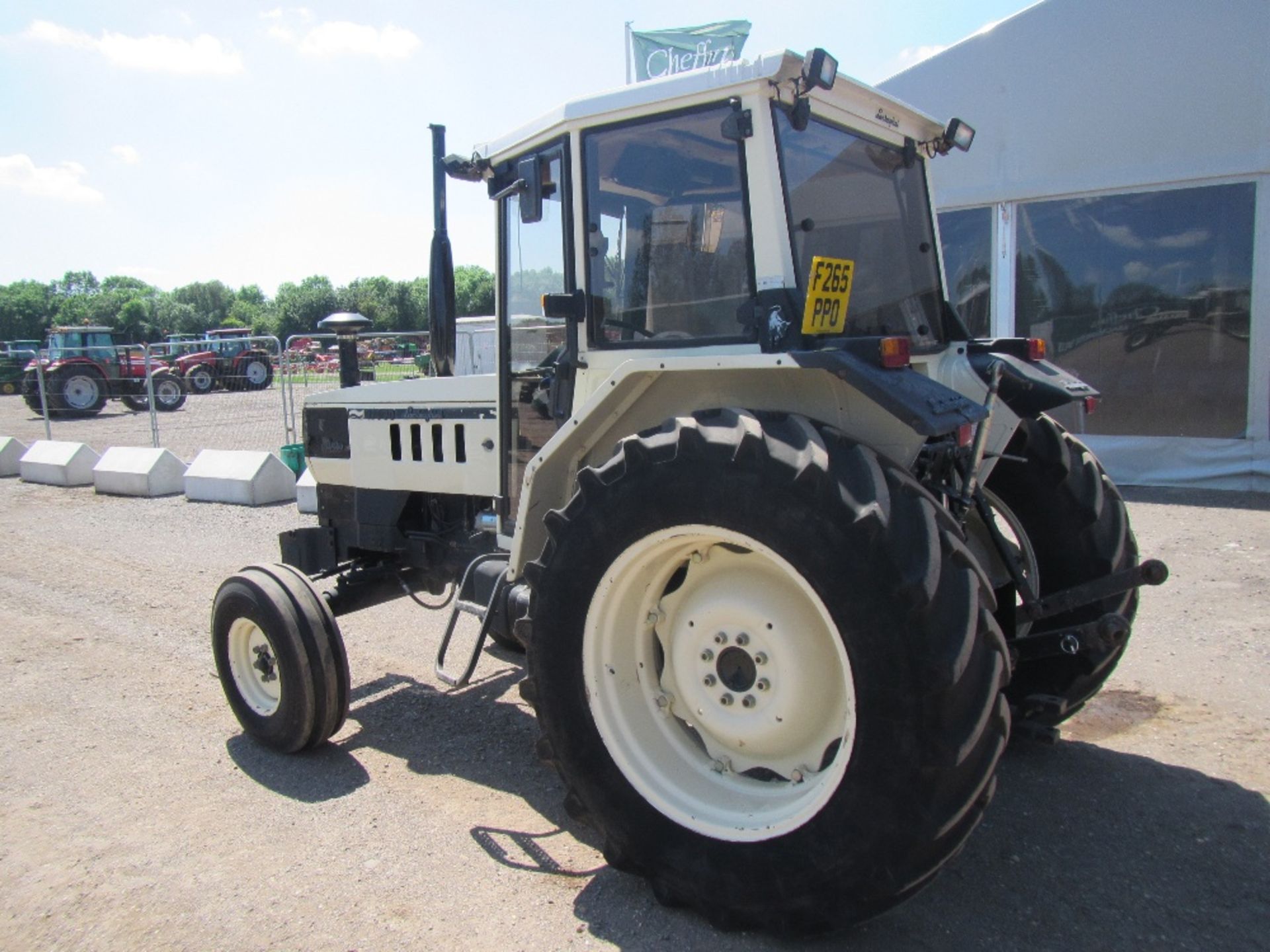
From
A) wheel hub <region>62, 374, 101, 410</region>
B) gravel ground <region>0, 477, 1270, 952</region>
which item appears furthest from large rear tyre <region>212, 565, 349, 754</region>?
wheel hub <region>62, 374, 101, 410</region>

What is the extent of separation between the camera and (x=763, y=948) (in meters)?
A: 2.62

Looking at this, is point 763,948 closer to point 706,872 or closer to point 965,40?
point 706,872

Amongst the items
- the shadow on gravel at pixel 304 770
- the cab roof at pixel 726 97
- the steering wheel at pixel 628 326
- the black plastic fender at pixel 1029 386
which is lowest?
the shadow on gravel at pixel 304 770

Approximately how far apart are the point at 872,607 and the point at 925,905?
112 centimetres

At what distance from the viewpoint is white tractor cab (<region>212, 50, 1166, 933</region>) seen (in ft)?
7.70

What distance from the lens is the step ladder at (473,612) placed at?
3.63 meters

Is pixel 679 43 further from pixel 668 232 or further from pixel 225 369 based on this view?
pixel 225 369

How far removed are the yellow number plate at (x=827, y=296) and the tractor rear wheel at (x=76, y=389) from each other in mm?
24143

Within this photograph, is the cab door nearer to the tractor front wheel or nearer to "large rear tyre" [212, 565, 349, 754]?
"large rear tyre" [212, 565, 349, 754]

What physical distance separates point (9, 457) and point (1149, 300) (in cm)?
1523

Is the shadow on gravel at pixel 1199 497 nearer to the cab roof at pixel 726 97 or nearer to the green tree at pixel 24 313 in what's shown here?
the cab roof at pixel 726 97

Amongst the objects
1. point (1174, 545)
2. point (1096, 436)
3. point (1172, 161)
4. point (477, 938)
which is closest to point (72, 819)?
point (477, 938)

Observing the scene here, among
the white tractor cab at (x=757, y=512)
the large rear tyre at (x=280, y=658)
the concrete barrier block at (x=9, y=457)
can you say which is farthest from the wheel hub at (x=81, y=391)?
the white tractor cab at (x=757, y=512)

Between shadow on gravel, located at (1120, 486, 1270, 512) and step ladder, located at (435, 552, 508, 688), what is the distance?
7116 mm
